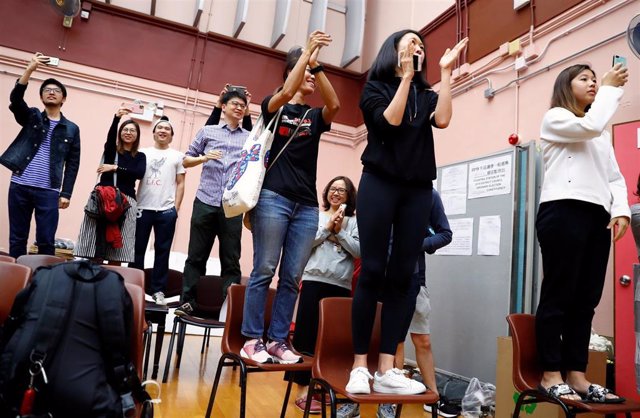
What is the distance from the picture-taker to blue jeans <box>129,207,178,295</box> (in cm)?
317

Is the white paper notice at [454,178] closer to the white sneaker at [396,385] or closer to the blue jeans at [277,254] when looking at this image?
the blue jeans at [277,254]

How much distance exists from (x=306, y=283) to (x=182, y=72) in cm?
378

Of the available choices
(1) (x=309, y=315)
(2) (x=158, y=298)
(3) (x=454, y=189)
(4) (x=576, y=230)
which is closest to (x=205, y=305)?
(2) (x=158, y=298)

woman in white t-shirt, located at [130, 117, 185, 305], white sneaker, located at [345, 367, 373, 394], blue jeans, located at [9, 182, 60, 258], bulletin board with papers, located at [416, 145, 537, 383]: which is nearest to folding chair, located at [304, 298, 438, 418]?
white sneaker, located at [345, 367, 373, 394]

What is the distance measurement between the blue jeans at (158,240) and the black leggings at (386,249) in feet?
6.37

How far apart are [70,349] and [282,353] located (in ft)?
2.65

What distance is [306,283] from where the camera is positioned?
2.70 metres

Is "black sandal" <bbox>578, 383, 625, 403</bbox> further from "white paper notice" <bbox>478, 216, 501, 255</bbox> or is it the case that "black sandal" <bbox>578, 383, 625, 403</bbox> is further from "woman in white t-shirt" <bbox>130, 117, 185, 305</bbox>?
A: "woman in white t-shirt" <bbox>130, 117, 185, 305</bbox>

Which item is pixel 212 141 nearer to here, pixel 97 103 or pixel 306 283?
pixel 306 283

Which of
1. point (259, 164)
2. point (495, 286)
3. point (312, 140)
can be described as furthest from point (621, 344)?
point (259, 164)

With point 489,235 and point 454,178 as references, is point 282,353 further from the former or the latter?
point 454,178

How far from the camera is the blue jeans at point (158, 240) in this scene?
3.17 metres

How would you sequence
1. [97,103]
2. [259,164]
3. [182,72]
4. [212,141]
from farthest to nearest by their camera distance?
[182,72], [97,103], [212,141], [259,164]

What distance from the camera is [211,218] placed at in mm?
2988
